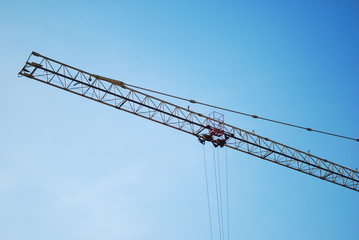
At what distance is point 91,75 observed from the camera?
26562 mm

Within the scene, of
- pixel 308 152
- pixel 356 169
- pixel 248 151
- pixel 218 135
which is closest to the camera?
pixel 218 135

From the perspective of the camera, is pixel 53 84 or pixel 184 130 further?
pixel 184 130

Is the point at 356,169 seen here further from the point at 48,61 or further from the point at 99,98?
the point at 48,61

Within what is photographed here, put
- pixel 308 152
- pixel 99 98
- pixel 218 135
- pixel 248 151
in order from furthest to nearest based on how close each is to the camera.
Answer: pixel 308 152 < pixel 248 151 < pixel 218 135 < pixel 99 98

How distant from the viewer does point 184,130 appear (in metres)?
28.5

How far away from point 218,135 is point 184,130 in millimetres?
3087

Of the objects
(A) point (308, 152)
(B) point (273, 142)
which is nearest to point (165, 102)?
(B) point (273, 142)

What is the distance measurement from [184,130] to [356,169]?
22.1m

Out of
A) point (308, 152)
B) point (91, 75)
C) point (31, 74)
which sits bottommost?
point (31, 74)

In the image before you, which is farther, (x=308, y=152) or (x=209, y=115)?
(x=308, y=152)

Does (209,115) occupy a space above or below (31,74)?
above

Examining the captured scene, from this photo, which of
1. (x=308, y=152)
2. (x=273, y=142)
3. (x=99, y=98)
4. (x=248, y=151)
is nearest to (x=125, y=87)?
(x=99, y=98)

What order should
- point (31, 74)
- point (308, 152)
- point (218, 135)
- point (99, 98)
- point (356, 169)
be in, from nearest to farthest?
point (31, 74) < point (99, 98) < point (218, 135) < point (308, 152) < point (356, 169)

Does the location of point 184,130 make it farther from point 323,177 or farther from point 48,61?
point 323,177
